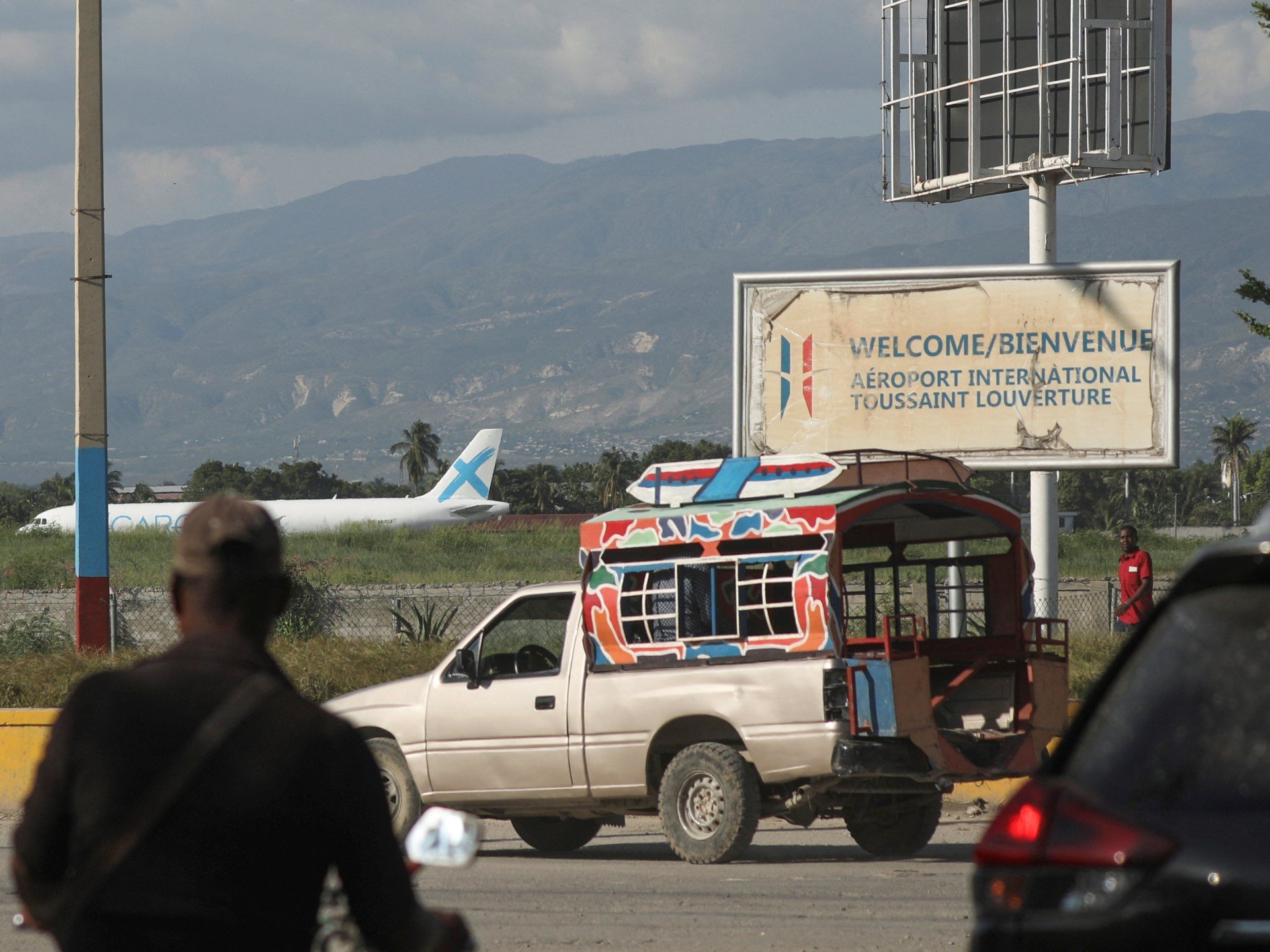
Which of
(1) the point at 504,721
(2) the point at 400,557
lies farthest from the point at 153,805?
(2) the point at 400,557

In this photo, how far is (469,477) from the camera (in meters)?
87.1

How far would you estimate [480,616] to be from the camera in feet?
89.3

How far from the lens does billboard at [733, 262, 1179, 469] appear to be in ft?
64.7

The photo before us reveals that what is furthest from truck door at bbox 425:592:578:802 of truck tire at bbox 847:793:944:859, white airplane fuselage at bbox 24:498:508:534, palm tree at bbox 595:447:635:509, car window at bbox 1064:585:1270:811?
palm tree at bbox 595:447:635:509

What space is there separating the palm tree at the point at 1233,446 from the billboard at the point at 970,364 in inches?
5536

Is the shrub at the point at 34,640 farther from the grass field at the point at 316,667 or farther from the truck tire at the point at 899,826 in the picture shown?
the truck tire at the point at 899,826

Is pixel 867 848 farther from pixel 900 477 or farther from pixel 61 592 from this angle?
pixel 61 592

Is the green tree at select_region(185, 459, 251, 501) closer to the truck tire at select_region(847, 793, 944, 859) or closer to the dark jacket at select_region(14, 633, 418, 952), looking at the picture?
the truck tire at select_region(847, 793, 944, 859)

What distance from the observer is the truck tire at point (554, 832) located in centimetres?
1215

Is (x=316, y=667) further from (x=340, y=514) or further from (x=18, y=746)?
(x=340, y=514)

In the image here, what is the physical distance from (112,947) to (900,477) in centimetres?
910

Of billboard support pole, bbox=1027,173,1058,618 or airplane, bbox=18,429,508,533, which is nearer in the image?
billboard support pole, bbox=1027,173,1058,618

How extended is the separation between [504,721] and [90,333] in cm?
759

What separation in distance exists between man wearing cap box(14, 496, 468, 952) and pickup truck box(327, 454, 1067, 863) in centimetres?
716
